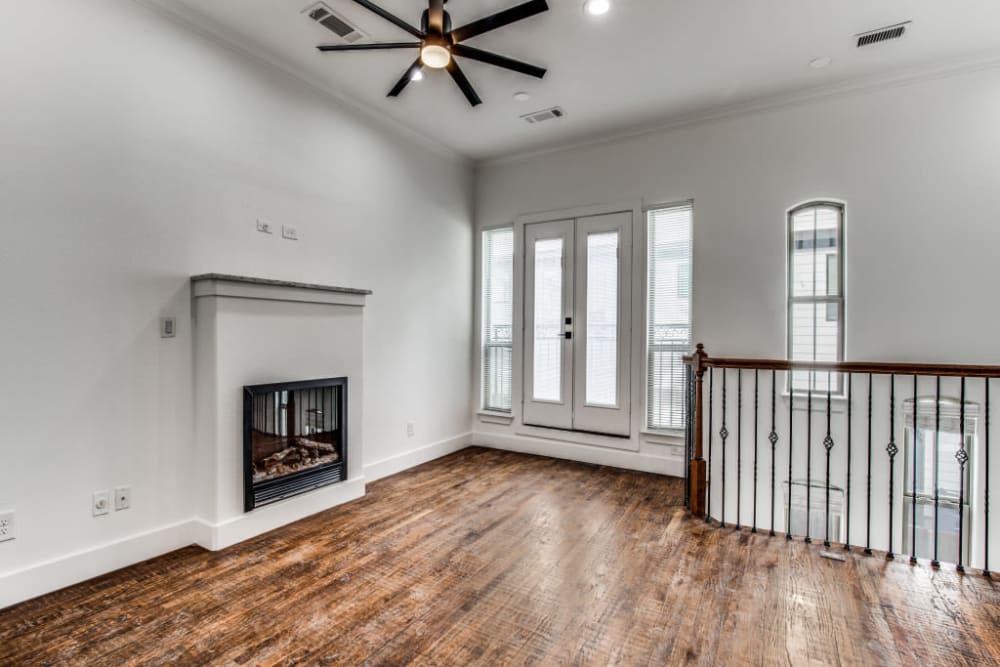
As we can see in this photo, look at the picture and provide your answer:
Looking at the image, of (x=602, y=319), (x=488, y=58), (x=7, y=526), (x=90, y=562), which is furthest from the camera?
(x=602, y=319)

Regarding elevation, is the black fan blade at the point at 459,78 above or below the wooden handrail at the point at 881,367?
above

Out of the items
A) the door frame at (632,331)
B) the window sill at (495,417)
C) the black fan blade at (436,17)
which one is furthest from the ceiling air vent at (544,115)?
the window sill at (495,417)

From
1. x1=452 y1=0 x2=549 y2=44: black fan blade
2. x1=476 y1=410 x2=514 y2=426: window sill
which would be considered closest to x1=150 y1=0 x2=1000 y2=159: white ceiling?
x1=452 y1=0 x2=549 y2=44: black fan blade

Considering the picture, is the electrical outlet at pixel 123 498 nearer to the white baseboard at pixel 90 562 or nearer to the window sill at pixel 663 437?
the white baseboard at pixel 90 562

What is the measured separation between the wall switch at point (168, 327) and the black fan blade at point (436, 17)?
7.03 feet

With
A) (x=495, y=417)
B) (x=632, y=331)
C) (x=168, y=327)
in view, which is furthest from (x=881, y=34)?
(x=168, y=327)

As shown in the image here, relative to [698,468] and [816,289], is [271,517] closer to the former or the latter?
[698,468]

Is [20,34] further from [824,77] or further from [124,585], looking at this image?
[824,77]

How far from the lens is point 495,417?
5.27m

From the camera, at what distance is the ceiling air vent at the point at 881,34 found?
299 centimetres

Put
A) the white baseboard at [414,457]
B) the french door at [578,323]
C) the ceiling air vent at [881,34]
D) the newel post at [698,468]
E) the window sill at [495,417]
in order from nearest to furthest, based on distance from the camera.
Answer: the ceiling air vent at [881,34]
the newel post at [698,468]
the white baseboard at [414,457]
the french door at [578,323]
the window sill at [495,417]

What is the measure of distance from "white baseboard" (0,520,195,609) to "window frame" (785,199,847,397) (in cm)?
427

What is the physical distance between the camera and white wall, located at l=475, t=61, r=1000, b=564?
11.0 feet

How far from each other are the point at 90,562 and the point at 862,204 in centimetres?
540
